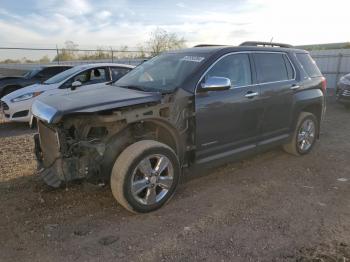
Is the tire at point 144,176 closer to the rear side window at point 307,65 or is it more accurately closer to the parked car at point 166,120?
the parked car at point 166,120

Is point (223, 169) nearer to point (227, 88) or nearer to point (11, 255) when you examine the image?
point (227, 88)

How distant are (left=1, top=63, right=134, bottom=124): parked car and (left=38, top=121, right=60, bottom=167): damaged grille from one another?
13.2ft

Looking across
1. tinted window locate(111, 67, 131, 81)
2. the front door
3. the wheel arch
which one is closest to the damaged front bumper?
the wheel arch

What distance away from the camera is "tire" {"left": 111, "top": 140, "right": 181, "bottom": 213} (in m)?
3.70

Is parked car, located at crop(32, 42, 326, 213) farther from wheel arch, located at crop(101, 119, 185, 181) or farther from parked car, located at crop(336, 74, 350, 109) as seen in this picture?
parked car, located at crop(336, 74, 350, 109)

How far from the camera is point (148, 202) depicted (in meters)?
3.93

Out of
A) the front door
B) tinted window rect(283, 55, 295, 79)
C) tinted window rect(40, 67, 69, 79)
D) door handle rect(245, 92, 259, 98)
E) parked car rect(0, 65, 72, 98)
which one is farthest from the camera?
tinted window rect(40, 67, 69, 79)

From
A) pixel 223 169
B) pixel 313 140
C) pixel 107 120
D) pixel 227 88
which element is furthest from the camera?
pixel 313 140

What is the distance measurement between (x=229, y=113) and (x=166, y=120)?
97 cm

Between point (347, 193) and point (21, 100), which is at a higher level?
point (21, 100)

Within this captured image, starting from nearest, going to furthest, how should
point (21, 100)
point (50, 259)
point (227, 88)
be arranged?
point (50, 259)
point (227, 88)
point (21, 100)

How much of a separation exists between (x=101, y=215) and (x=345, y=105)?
394 inches

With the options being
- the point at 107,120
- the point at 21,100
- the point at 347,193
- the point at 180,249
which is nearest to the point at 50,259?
the point at 180,249

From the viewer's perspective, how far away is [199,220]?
381cm
